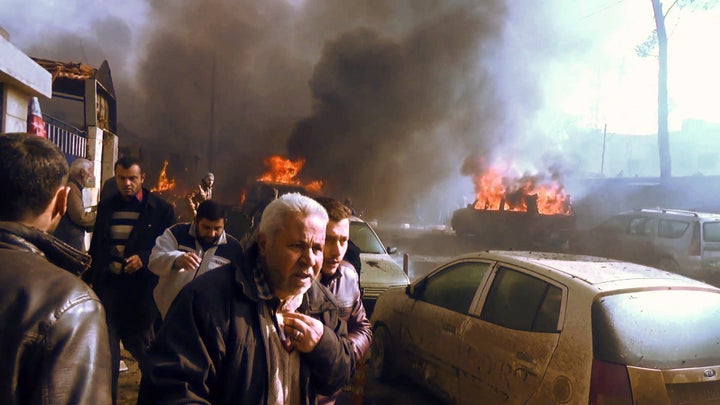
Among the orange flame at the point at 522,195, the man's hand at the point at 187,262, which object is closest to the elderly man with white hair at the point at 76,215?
the man's hand at the point at 187,262

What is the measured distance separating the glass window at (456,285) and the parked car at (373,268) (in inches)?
61.7

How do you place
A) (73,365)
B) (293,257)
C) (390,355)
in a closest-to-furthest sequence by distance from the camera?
(73,365) < (293,257) < (390,355)

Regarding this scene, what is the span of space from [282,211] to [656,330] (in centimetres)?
256

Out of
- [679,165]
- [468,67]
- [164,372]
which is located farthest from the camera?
[679,165]

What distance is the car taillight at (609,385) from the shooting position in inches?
117

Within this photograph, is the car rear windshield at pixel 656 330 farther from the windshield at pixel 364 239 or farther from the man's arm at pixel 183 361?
the windshield at pixel 364 239

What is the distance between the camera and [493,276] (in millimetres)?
4133

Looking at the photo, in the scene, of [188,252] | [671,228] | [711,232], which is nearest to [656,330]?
[188,252]

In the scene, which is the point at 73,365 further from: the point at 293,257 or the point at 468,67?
the point at 468,67

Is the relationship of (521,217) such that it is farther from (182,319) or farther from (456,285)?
(182,319)

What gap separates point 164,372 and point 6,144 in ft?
2.69

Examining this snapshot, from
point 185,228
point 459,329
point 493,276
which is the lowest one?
point 459,329

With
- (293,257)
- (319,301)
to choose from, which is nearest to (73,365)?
(293,257)

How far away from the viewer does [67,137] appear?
8531 mm
